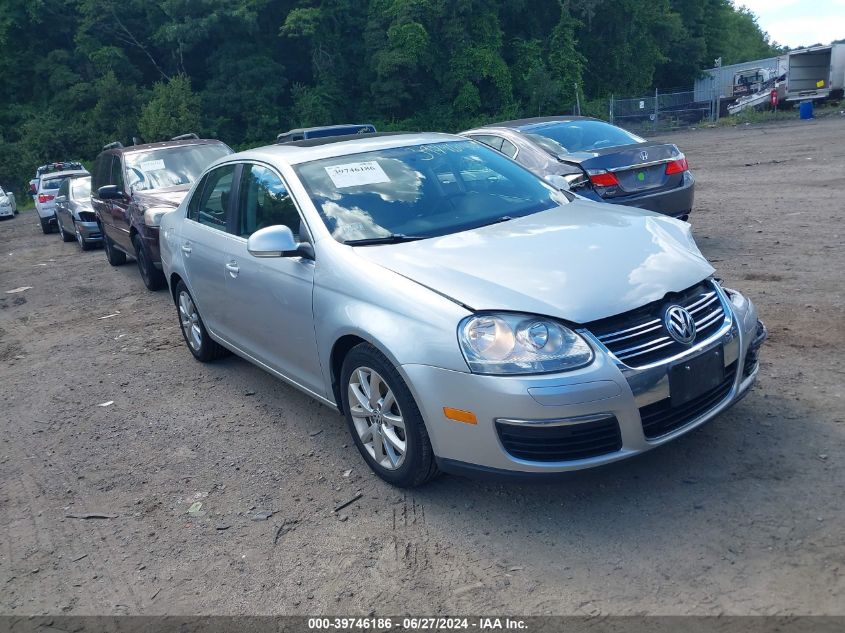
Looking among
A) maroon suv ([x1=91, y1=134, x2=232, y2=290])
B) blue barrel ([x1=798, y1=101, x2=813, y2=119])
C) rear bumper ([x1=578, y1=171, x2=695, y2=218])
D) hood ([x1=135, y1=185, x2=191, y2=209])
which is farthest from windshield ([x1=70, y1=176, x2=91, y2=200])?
blue barrel ([x1=798, y1=101, x2=813, y2=119])

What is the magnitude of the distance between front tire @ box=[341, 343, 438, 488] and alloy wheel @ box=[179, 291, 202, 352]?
2621mm

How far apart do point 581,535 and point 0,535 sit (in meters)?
2.98

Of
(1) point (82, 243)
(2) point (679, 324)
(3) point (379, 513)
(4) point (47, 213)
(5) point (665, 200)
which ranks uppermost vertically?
(2) point (679, 324)

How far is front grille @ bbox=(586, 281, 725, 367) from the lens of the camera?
11.1 ft

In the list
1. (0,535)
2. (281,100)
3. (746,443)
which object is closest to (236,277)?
(0,535)

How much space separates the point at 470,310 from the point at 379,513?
115cm

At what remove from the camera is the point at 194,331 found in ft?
21.4

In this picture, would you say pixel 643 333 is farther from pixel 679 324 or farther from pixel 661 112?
pixel 661 112

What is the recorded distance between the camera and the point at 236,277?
5141mm

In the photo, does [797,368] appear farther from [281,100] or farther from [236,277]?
[281,100]

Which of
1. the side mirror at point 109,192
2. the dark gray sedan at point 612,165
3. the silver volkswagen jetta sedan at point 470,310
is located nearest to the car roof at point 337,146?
the silver volkswagen jetta sedan at point 470,310

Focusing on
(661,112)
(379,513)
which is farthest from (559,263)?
(661,112)

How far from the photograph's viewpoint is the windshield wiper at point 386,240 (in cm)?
420

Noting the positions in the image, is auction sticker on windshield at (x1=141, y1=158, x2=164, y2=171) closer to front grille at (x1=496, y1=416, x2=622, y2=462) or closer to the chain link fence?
front grille at (x1=496, y1=416, x2=622, y2=462)
